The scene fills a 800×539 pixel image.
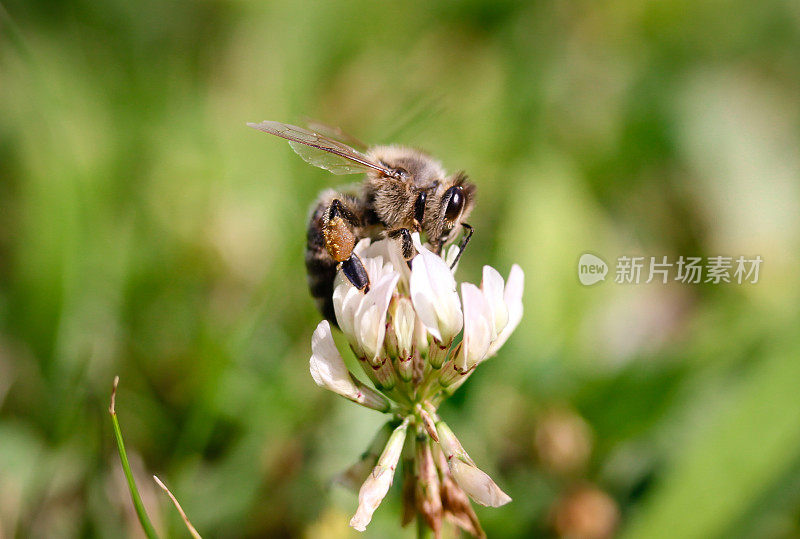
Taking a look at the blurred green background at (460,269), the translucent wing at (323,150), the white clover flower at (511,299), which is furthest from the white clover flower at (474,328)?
the blurred green background at (460,269)

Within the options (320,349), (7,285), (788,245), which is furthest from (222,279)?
(788,245)

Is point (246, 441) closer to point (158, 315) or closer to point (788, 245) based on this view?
point (158, 315)

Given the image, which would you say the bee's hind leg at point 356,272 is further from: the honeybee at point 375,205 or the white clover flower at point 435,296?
the white clover flower at point 435,296

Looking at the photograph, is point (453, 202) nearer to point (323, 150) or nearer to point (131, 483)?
point (323, 150)

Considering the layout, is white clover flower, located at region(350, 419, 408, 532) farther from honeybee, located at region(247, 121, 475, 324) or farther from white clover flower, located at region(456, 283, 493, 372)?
honeybee, located at region(247, 121, 475, 324)

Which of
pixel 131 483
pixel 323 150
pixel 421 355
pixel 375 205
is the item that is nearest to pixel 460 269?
pixel 375 205

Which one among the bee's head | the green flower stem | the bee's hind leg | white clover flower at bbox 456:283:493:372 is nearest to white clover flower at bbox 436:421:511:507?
white clover flower at bbox 456:283:493:372
